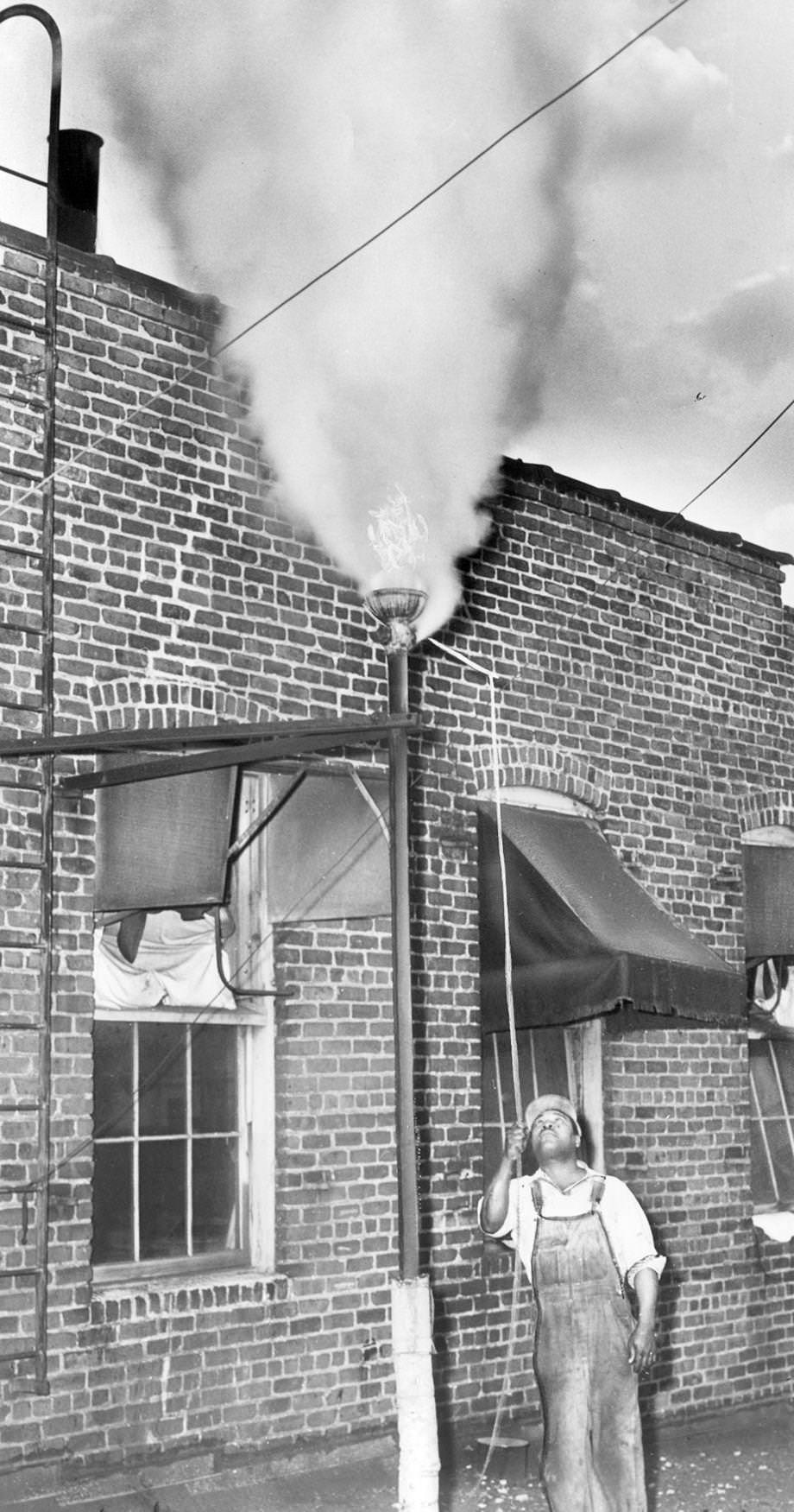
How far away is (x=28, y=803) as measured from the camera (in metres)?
7.61

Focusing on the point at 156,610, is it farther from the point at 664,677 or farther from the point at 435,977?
the point at 664,677

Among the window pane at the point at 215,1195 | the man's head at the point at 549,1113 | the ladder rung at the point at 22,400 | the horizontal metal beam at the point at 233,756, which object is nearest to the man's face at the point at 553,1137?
the man's head at the point at 549,1113

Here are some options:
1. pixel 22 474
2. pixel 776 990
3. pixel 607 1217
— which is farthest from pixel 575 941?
pixel 776 990

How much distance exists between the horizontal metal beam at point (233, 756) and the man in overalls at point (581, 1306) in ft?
5.02

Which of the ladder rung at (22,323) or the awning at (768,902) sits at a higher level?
the ladder rung at (22,323)

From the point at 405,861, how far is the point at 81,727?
6.60ft

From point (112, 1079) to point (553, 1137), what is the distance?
6.78 feet

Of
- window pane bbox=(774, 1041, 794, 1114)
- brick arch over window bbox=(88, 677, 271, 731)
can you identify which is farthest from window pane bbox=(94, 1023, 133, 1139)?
window pane bbox=(774, 1041, 794, 1114)

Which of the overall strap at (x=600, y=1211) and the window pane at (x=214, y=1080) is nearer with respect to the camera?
the overall strap at (x=600, y=1211)

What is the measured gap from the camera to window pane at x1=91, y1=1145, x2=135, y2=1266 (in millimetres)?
7875

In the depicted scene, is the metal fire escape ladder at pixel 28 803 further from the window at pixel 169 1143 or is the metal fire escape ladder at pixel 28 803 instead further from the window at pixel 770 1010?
Result: the window at pixel 770 1010

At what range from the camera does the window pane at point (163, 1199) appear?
807 cm

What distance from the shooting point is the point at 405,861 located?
639cm

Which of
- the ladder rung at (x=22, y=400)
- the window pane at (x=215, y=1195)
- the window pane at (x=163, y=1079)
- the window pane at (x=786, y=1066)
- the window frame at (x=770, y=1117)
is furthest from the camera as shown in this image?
the window pane at (x=786, y=1066)
